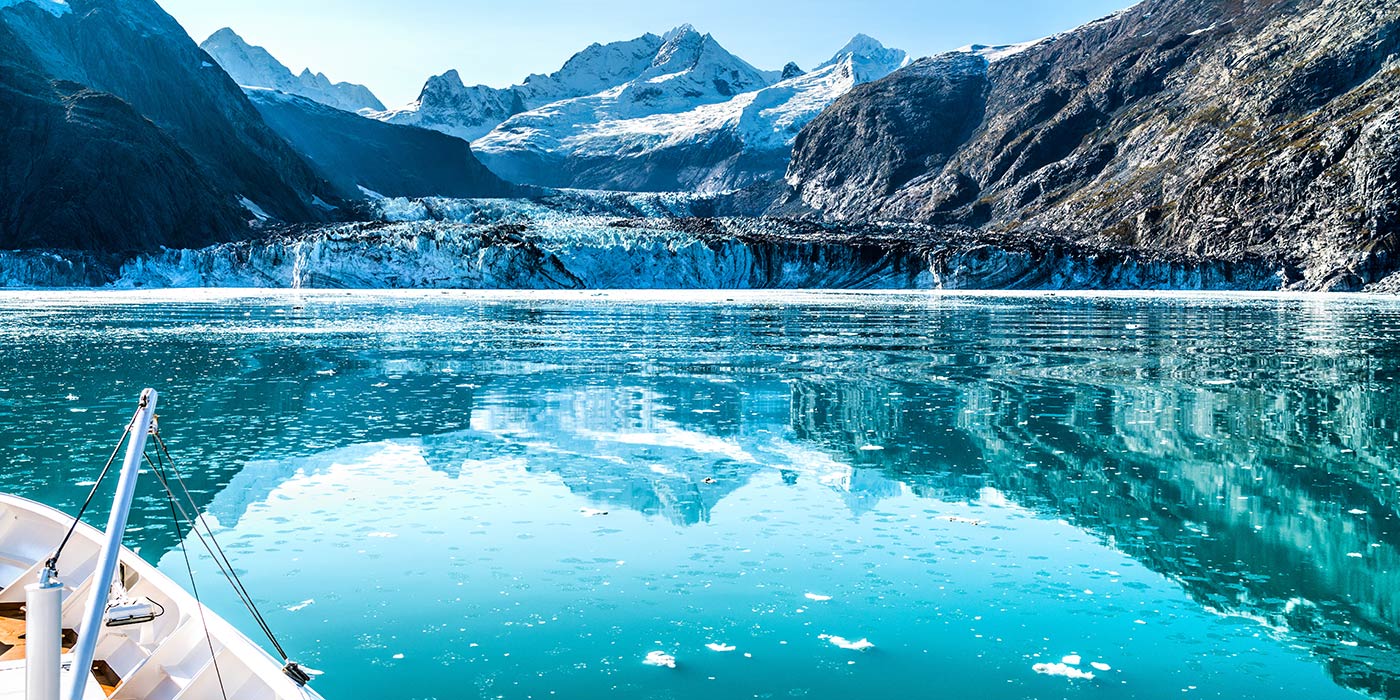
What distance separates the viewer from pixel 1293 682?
721cm

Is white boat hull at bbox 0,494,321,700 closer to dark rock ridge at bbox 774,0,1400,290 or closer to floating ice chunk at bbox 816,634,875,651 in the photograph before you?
floating ice chunk at bbox 816,634,875,651

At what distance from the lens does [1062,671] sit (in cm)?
745

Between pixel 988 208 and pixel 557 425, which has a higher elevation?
pixel 988 208

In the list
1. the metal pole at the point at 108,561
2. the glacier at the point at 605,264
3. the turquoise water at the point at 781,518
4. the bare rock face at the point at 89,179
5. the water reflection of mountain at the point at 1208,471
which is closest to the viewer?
the metal pole at the point at 108,561

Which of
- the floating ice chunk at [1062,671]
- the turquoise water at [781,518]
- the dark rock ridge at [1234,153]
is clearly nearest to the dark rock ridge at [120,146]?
the dark rock ridge at [1234,153]

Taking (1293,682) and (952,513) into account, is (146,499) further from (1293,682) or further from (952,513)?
(1293,682)

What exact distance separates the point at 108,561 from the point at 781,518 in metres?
7.67

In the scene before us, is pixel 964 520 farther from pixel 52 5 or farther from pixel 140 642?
pixel 52 5

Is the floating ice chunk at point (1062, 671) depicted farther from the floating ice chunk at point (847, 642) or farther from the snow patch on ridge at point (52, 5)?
the snow patch on ridge at point (52, 5)

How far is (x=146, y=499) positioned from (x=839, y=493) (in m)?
8.20

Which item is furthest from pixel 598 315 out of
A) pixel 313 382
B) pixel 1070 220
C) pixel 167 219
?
pixel 1070 220

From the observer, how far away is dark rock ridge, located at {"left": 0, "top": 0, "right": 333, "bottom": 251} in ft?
391

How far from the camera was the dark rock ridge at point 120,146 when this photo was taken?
4695 inches

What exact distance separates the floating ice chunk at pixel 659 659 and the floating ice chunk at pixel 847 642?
1.25 metres
